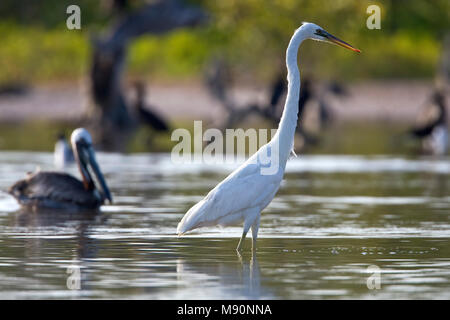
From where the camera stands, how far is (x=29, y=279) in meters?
9.91

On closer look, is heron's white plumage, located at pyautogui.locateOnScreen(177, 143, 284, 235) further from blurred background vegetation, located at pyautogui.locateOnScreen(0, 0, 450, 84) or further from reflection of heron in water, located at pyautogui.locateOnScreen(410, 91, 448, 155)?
blurred background vegetation, located at pyautogui.locateOnScreen(0, 0, 450, 84)

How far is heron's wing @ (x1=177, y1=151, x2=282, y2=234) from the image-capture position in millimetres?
11375

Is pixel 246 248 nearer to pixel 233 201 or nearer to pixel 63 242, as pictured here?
pixel 233 201

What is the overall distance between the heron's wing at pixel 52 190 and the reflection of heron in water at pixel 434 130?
1458cm

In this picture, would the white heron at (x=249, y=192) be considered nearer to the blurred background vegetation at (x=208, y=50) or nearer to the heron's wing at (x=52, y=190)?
the heron's wing at (x=52, y=190)

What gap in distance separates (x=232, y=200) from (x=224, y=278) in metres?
1.49

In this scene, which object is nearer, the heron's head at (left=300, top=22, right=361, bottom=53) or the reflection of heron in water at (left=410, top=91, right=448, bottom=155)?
the heron's head at (left=300, top=22, right=361, bottom=53)

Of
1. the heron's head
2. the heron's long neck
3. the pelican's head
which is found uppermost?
the heron's head

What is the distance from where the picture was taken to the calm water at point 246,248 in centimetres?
953

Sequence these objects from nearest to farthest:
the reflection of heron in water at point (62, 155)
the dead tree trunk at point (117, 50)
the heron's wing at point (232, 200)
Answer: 1. the heron's wing at point (232, 200)
2. the reflection of heron in water at point (62, 155)
3. the dead tree trunk at point (117, 50)

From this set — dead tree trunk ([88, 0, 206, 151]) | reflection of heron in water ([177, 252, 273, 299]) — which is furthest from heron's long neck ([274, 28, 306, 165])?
dead tree trunk ([88, 0, 206, 151])

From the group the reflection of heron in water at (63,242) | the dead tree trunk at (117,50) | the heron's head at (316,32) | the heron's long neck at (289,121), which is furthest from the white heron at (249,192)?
the dead tree trunk at (117,50)

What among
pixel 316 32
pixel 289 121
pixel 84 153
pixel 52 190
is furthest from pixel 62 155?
pixel 289 121

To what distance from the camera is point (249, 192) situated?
37.3ft
